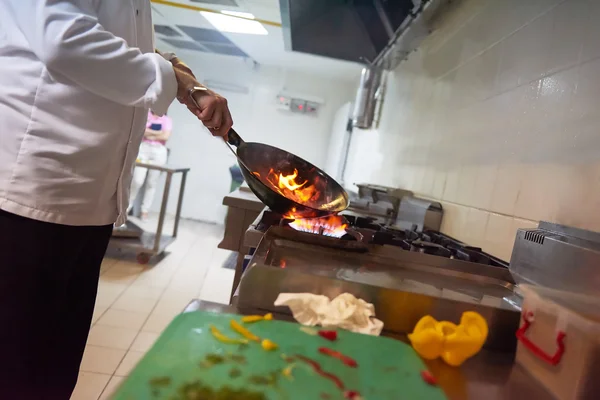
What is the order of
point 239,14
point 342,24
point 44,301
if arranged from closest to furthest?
point 44,301
point 342,24
point 239,14

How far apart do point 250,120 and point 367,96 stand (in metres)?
2.44

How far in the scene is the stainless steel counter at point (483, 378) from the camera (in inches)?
21.0

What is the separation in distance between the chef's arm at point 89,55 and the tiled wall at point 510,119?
806mm

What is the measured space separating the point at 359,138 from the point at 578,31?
274cm

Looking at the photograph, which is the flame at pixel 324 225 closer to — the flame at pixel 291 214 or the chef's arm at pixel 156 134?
the flame at pixel 291 214

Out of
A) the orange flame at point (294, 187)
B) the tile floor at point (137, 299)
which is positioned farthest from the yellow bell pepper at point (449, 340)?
the tile floor at point (137, 299)

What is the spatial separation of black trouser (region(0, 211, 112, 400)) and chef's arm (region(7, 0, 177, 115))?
0.28 m

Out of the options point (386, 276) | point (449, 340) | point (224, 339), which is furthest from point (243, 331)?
point (386, 276)

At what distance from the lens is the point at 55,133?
841 mm

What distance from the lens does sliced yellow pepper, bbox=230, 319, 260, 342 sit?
530mm

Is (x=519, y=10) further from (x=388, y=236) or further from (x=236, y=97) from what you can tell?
(x=236, y=97)

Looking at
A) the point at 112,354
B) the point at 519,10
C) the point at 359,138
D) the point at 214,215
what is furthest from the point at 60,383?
the point at 214,215

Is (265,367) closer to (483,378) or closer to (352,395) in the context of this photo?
(352,395)

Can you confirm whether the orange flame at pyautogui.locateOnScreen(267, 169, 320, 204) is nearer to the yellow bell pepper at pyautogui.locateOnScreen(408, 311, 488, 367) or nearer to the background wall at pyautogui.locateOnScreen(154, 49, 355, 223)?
the yellow bell pepper at pyautogui.locateOnScreen(408, 311, 488, 367)
